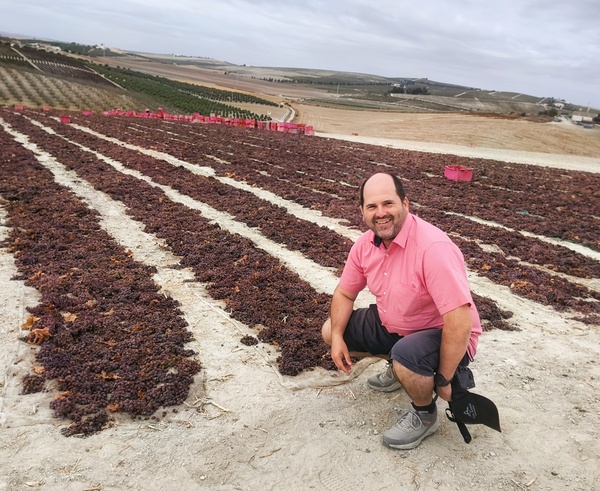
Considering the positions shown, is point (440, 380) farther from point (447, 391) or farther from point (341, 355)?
point (341, 355)

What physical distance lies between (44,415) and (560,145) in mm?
35690

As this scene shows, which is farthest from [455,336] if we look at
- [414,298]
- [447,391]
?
[447,391]

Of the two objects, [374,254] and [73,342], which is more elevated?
[374,254]

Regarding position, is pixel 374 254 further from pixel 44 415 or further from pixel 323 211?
pixel 323 211

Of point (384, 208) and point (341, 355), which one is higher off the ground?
point (384, 208)

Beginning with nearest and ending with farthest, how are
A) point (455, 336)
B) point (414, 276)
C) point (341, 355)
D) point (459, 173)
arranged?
point (455, 336) → point (414, 276) → point (341, 355) → point (459, 173)

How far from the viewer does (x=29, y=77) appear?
46.6 metres

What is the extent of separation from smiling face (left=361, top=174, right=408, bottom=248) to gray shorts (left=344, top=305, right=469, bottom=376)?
71 cm

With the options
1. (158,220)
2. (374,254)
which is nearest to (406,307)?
(374,254)

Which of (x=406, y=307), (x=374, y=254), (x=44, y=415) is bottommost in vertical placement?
(x=44, y=415)

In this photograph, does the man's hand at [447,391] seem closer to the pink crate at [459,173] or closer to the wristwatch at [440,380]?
the wristwatch at [440,380]

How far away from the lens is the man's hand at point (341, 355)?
3.78m

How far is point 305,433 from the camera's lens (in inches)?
144

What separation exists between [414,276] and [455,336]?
1.52 feet
